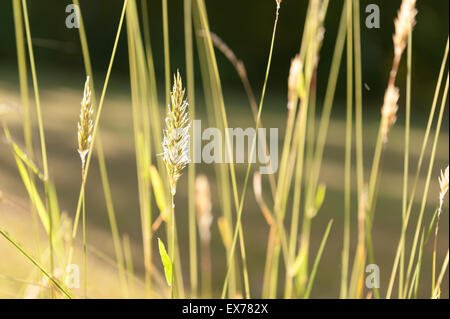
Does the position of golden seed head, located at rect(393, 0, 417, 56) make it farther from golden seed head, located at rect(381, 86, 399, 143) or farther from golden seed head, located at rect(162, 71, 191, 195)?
golden seed head, located at rect(162, 71, 191, 195)

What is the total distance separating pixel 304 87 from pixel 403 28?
0.26 feet

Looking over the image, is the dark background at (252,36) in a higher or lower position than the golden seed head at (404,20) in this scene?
higher

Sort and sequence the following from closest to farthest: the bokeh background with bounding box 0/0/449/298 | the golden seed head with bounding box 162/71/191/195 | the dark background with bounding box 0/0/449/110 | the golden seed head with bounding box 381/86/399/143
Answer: the golden seed head with bounding box 162/71/191/195, the golden seed head with bounding box 381/86/399/143, the bokeh background with bounding box 0/0/449/298, the dark background with bounding box 0/0/449/110

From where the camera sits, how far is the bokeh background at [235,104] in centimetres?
108

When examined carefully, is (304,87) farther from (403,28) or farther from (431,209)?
(431,209)

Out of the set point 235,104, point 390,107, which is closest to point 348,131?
point 390,107

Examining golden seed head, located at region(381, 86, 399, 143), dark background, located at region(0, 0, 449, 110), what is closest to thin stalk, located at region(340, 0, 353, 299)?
golden seed head, located at region(381, 86, 399, 143)

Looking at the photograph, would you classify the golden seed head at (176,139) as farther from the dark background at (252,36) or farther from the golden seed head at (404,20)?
the dark background at (252,36)

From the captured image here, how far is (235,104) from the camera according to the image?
96.6 inches

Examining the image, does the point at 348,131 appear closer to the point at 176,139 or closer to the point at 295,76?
the point at 295,76

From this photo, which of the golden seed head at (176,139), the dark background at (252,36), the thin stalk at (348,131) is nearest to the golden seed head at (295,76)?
the thin stalk at (348,131)

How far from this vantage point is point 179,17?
2832 mm

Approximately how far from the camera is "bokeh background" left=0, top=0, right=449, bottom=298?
108 centimetres

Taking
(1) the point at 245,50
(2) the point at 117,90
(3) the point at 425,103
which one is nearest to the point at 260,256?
(3) the point at 425,103
